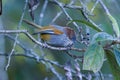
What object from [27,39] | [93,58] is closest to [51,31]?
[27,39]

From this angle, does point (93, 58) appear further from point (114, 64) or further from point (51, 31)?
point (51, 31)

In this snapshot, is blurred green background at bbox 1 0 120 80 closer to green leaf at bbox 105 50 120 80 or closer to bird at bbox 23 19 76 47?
bird at bbox 23 19 76 47

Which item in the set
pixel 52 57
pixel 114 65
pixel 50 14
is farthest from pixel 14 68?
pixel 114 65

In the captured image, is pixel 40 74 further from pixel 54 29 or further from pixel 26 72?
pixel 54 29

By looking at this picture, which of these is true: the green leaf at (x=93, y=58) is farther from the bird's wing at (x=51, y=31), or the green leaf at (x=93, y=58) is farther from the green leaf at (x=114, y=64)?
the bird's wing at (x=51, y=31)

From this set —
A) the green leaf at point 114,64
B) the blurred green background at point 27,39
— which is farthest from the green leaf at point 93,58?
the blurred green background at point 27,39
